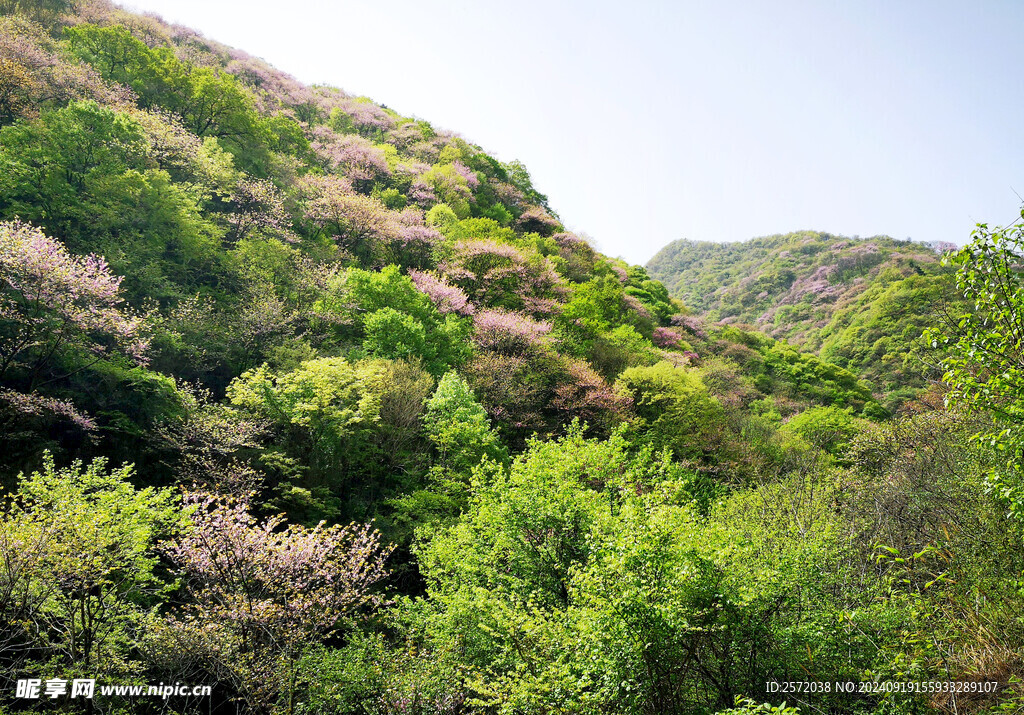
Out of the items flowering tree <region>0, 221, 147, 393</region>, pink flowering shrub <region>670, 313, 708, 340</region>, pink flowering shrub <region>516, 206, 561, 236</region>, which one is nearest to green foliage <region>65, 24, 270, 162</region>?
flowering tree <region>0, 221, 147, 393</region>

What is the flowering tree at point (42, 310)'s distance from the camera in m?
13.8

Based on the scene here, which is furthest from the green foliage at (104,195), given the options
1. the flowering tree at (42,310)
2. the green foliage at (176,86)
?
the green foliage at (176,86)

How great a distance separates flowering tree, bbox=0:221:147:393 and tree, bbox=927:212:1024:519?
20.9m

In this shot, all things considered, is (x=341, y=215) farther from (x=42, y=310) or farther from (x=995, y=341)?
(x=995, y=341)

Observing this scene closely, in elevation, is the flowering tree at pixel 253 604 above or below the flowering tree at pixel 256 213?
below

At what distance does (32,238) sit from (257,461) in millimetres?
9365

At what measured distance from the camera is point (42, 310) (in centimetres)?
1459

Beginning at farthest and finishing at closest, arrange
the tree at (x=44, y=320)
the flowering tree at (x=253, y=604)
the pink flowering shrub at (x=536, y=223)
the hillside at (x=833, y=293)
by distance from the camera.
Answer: the pink flowering shrub at (x=536, y=223)
the hillside at (x=833, y=293)
the tree at (x=44, y=320)
the flowering tree at (x=253, y=604)

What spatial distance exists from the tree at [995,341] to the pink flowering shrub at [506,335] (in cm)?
2036

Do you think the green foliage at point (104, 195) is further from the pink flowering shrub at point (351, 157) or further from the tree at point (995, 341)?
the tree at point (995, 341)

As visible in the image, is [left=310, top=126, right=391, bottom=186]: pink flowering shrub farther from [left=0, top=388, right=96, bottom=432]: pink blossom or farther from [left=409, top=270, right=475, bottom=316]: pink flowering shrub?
[left=0, top=388, right=96, bottom=432]: pink blossom

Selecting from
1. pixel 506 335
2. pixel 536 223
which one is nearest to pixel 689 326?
pixel 536 223

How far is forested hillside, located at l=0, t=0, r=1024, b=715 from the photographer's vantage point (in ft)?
28.9

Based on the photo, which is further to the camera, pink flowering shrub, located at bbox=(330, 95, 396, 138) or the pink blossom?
pink flowering shrub, located at bbox=(330, 95, 396, 138)
